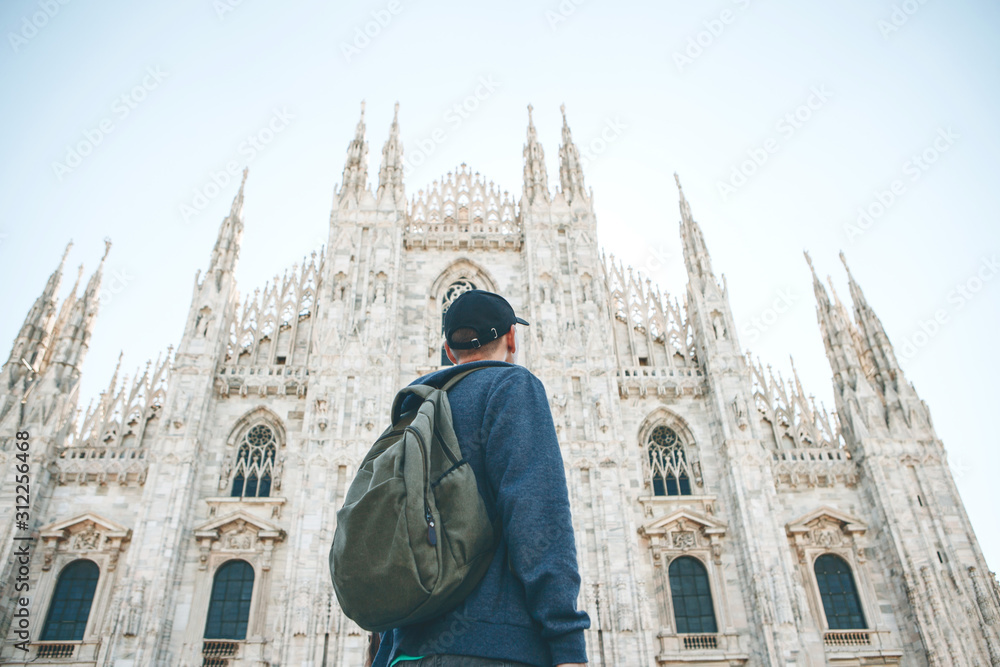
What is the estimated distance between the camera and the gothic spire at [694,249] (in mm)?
21439

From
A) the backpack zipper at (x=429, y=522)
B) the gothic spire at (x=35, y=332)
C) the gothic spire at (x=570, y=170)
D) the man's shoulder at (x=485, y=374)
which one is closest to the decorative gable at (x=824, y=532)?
the gothic spire at (x=570, y=170)

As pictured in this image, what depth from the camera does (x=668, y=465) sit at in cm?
1897

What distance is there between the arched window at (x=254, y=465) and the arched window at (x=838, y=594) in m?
14.3

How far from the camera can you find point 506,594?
2520 mm

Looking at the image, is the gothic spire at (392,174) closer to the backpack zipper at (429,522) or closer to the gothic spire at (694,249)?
the gothic spire at (694,249)

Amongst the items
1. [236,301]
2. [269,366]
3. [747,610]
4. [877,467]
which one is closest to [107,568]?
[269,366]

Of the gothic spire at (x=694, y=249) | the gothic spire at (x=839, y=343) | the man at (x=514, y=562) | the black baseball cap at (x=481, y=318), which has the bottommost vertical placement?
the man at (x=514, y=562)

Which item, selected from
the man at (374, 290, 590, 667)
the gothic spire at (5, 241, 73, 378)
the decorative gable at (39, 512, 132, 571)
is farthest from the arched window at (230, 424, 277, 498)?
the man at (374, 290, 590, 667)

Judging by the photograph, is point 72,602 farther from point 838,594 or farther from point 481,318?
point 838,594

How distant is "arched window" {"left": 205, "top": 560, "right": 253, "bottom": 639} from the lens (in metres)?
16.2

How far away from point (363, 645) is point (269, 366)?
8193 mm

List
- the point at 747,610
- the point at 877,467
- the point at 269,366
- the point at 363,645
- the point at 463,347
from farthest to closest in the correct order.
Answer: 1. the point at 269,366
2. the point at 877,467
3. the point at 747,610
4. the point at 363,645
5. the point at 463,347

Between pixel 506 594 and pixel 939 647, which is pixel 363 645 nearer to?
pixel 939 647

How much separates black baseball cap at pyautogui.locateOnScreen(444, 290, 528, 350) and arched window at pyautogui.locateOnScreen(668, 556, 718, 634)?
620 inches
